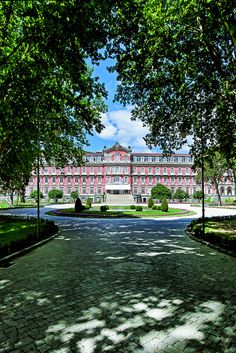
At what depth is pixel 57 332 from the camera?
4.28 metres

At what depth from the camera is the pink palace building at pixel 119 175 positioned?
274 feet

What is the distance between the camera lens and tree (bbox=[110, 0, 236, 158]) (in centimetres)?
992

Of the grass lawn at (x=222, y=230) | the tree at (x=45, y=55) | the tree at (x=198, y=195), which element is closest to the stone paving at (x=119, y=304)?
the grass lawn at (x=222, y=230)

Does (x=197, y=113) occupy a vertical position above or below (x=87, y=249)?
above

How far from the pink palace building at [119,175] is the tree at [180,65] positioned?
66.3 metres

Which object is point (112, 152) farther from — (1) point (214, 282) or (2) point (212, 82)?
(1) point (214, 282)

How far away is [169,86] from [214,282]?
32.3 ft

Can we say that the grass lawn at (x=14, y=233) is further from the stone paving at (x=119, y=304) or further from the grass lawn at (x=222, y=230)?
the grass lawn at (x=222, y=230)

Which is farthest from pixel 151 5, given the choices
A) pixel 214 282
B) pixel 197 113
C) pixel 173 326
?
pixel 173 326

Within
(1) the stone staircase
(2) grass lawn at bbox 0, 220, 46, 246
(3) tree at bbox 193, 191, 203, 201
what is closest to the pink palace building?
(1) the stone staircase

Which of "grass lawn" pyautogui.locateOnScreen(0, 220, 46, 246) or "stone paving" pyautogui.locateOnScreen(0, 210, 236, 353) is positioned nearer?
"stone paving" pyautogui.locateOnScreen(0, 210, 236, 353)

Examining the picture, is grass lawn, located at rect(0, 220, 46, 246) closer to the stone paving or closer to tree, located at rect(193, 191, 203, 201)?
the stone paving

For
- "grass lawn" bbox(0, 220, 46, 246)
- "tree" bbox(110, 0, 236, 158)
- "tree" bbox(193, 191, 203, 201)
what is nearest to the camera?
"tree" bbox(110, 0, 236, 158)

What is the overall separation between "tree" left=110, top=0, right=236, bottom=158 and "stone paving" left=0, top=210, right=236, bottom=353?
7016 mm
